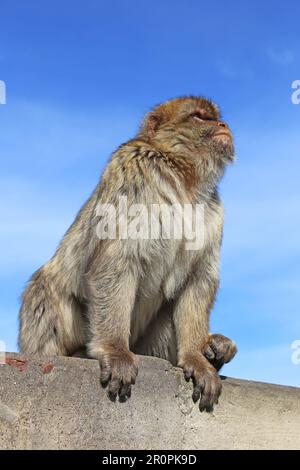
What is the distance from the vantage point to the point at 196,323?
5902 millimetres

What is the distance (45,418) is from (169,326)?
5.87 feet

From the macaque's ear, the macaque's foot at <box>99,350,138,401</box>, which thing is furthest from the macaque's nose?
the macaque's foot at <box>99,350,138,401</box>

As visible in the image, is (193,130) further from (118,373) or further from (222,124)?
(118,373)

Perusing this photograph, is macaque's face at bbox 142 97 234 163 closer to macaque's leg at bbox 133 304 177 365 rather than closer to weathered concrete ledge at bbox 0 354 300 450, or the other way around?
macaque's leg at bbox 133 304 177 365

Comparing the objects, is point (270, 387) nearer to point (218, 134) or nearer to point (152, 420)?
point (152, 420)

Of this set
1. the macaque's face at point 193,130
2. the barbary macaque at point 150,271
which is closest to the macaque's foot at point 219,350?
the barbary macaque at point 150,271

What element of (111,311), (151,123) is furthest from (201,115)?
(111,311)

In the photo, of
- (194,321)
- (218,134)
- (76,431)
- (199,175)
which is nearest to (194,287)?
(194,321)

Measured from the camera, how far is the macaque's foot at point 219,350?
5742 millimetres

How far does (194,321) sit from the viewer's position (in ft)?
19.4

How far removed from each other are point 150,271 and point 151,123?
1400mm

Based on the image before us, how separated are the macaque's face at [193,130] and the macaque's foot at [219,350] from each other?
145 cm

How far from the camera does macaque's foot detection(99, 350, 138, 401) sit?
4.93 m

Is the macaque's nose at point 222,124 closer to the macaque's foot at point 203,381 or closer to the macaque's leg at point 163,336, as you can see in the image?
the macaque's leg at point 163,336
